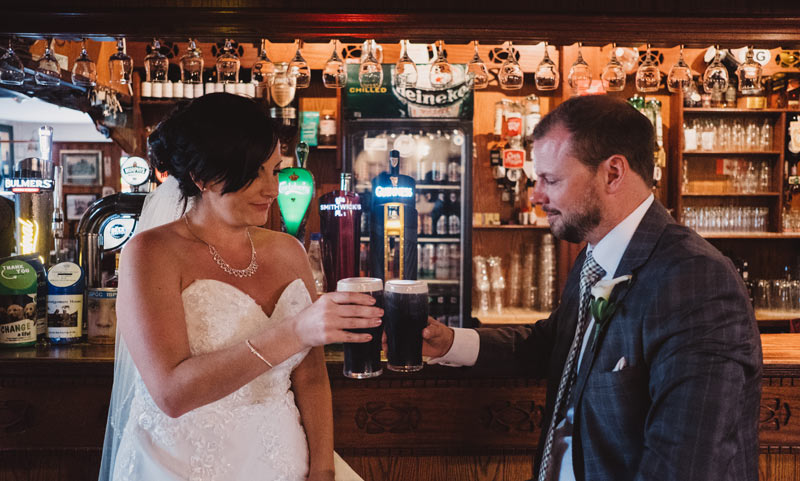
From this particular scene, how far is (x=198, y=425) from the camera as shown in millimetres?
1625

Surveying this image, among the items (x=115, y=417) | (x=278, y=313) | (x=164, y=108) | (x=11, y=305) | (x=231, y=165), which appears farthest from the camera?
(x=164, y=108)

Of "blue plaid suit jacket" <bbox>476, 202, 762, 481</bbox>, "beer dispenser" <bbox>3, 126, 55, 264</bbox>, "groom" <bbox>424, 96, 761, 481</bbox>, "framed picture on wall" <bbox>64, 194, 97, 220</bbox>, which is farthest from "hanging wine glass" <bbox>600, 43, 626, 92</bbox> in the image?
"framed picture on wall" <bbox>64, 194, 97, 220</bbox>

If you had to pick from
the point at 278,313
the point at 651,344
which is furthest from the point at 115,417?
the point at 651,344

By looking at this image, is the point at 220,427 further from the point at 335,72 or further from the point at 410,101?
the point at 410,101

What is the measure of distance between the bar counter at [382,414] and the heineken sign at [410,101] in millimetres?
2839

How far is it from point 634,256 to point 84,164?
Result: 9433 millimetres

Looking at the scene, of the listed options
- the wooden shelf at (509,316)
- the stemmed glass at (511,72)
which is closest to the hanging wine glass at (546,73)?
the stemmed glass at (511,72)

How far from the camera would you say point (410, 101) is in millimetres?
4738

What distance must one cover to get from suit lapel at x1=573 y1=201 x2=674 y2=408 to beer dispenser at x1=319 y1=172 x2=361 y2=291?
1434 mm

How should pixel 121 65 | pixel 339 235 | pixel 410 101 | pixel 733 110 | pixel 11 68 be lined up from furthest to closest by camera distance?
pixel 733 110 → pixel 410 101 → pixel 339 235 → pixel 121 65 → pixel 11 68

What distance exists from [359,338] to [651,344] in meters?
0.63

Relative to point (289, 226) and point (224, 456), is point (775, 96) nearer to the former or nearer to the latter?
point (289, 226)

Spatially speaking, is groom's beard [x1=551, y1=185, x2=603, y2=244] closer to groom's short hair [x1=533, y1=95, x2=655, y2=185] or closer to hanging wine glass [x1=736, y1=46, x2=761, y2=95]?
groom's short hair [x1=533, y1=95, x2=655, y2=185]

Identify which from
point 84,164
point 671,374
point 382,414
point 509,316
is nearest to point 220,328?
point 382,414
